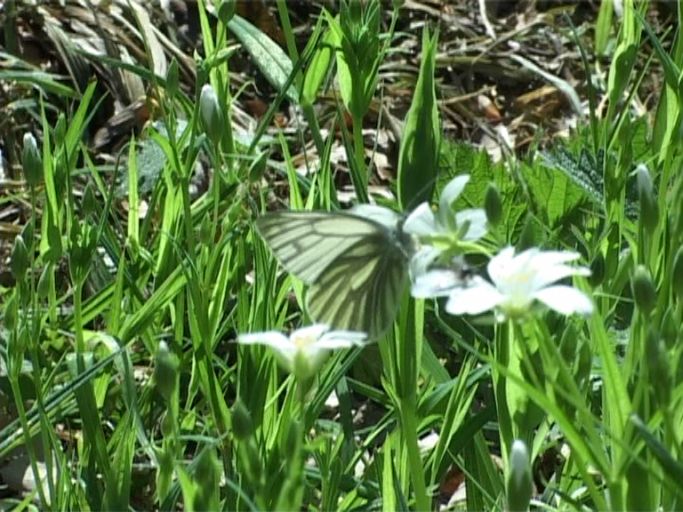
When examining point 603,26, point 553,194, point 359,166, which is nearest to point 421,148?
point 359,166

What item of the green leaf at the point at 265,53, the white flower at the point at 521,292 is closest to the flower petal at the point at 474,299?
the white flower at the point at 521,292

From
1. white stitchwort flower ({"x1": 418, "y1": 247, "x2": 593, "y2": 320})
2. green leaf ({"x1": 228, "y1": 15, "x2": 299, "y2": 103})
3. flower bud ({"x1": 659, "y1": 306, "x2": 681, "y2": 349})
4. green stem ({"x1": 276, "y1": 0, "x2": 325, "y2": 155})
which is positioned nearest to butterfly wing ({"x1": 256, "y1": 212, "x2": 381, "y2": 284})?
white stitchwort flower ({"x1": 418, "y1": 247, "x2": 593, "y2": 320})

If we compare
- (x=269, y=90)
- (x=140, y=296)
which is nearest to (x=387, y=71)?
(x=269, y=90)

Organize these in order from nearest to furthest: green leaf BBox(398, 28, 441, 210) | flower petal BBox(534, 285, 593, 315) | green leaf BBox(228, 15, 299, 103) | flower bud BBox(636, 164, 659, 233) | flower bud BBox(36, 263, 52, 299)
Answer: flower petal BBox(534, 285, 593, 315) → flower bud BBox(636, 164, 659, 233) → green leaf BBox(398, 28, 441, 210) → flower bud BBox(36, 263, 52, 299) → green leaf BBox(228, 15, 299, 103)

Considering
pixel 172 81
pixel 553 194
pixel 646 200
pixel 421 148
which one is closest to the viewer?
pixel 646 200

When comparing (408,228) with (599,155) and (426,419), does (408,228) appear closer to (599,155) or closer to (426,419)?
(426,419)

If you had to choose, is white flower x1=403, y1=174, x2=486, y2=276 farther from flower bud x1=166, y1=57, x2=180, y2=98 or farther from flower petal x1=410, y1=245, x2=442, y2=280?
flower bud x1=166, y1=57, x2=180, y2=98

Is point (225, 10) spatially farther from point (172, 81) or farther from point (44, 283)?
point (44, 283)

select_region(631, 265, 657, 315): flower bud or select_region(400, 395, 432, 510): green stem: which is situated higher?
select_region(631, 265, 657, 315): flower bud
